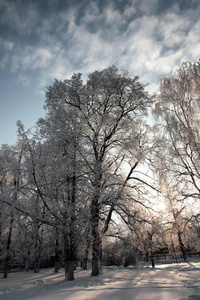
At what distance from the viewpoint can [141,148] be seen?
492 inches

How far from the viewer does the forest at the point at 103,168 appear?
960cm

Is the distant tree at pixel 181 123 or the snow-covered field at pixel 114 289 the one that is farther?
the distant tree at pixel 181 123

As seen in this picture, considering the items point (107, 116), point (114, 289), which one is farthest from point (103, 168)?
point (114, 289)

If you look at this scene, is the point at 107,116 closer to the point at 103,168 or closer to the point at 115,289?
the point at 103,168

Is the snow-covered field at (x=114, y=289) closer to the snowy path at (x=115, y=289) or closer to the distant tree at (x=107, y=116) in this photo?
the snowy path at (x=115, y=289)

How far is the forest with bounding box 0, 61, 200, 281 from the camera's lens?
9.60 meters

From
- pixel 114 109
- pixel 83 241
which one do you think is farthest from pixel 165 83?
pixel 83 241

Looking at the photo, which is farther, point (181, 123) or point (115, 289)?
point (181, 123)

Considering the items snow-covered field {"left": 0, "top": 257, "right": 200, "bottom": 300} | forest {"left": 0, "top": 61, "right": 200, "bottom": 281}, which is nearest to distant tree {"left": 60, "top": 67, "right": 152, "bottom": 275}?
forest {"left": 0, "top": 61, "right": 200, "bottom": 281}

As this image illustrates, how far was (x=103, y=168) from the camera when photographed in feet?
36.7

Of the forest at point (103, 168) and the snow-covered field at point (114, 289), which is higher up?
the forest at point (103, 168)

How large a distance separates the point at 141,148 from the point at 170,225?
517 centimetres

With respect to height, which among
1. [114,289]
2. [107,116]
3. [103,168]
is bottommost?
[114,289]

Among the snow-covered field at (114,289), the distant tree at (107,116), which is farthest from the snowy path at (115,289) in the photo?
the distant tree at (107,116)
